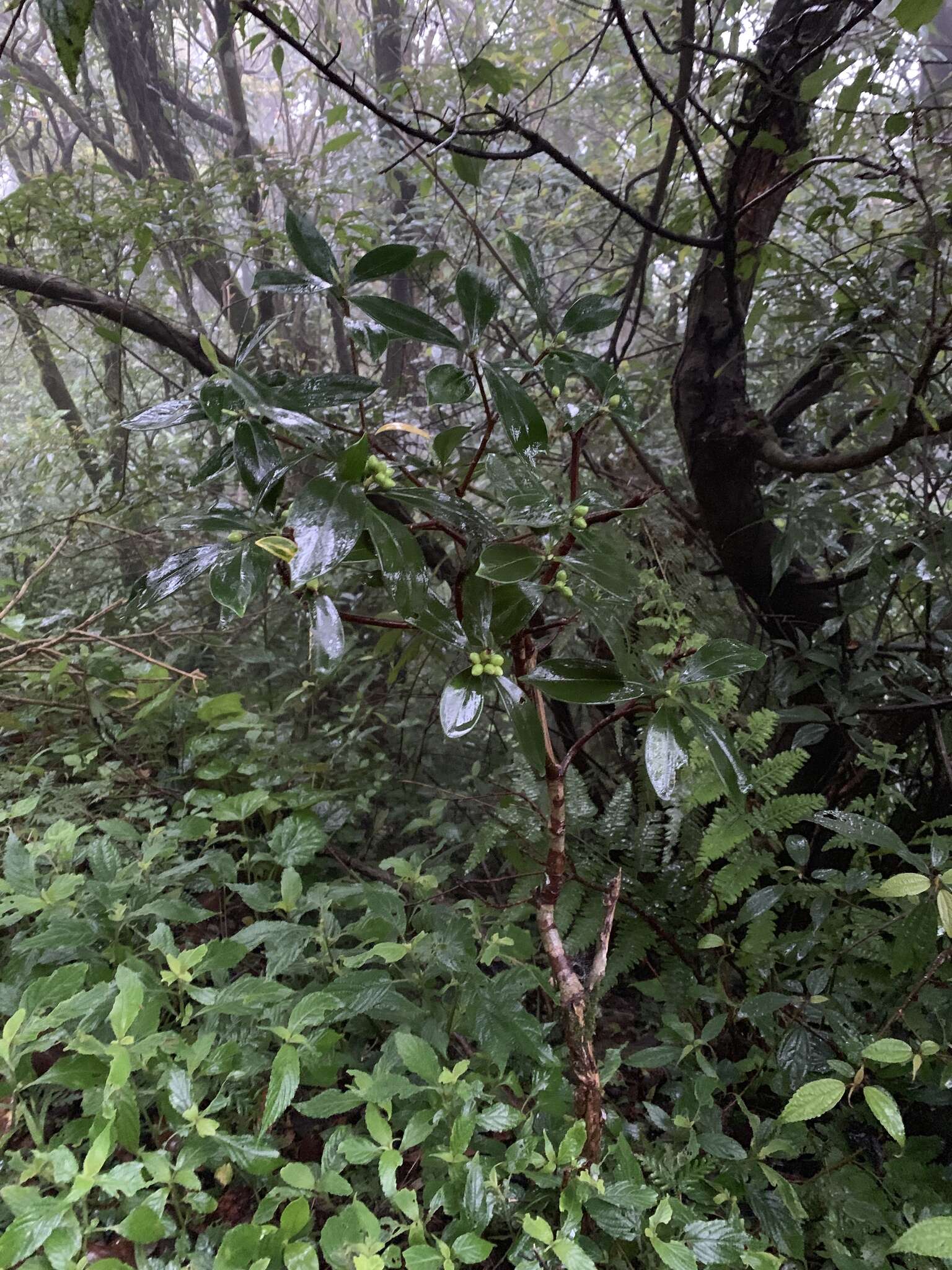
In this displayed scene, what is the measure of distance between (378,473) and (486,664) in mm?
210

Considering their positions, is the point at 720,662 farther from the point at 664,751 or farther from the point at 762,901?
the point at 762,901

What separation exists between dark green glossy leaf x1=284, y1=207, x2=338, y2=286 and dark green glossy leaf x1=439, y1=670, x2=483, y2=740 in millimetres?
427

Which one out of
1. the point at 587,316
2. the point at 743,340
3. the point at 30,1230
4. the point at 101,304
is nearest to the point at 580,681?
the point at 587,316

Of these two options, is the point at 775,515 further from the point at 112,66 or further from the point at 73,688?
the point at 112,66

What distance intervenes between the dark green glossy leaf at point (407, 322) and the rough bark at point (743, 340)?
853 mm

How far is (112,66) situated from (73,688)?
3.23 m

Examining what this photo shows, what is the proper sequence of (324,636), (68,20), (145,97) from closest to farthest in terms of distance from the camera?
(68,20)
(324,636)
(145,97)

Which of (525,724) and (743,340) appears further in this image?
(743,340)

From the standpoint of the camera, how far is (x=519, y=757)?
1520 mm

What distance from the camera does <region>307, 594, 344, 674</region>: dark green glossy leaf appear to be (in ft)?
1.94

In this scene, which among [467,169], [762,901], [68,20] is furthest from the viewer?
[467,169]

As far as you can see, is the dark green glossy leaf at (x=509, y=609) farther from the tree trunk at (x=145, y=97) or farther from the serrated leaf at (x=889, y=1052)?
the tree trunk at (x=145, y=97)

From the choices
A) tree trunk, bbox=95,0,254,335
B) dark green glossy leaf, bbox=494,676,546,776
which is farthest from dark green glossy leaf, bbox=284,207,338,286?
tree trunk, bbox=95,0,254,335

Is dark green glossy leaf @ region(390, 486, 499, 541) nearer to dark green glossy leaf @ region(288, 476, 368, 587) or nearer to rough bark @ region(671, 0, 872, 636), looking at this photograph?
dark green glossy leaf @ region(288, 476, 368, 587)
